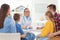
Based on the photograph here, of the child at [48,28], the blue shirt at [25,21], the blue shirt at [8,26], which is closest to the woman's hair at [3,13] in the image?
the blue shirt at [8,26]

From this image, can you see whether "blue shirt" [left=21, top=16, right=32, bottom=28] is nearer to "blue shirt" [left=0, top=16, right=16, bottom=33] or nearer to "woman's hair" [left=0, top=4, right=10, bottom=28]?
"woman's hair" [left=0, top=4, right=10, bottom=28]

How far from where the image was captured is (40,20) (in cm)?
609

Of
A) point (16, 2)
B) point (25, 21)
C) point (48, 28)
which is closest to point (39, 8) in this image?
point (16, 2)

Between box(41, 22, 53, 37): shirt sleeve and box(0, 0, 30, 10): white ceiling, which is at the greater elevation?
box(0, 0, 30, 10): white ceiling

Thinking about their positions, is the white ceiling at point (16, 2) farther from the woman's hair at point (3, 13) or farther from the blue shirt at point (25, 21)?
the woman's hair at point (3, 13)

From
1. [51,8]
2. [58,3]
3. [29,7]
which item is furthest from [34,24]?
[51,8]

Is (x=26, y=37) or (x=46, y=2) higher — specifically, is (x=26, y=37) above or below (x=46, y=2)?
below

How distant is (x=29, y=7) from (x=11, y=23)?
128 inches

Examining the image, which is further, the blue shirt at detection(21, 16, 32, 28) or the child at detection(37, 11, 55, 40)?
the blue shirt at detection(21, 16, 32, 28)

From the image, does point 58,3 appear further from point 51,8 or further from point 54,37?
point 54,37

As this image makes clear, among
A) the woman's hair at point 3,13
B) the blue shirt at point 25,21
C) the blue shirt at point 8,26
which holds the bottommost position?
the blue shirt at point 25,21

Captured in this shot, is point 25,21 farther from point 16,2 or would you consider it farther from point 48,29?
point 48,29

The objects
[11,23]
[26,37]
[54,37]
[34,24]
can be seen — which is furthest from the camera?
[34,24]

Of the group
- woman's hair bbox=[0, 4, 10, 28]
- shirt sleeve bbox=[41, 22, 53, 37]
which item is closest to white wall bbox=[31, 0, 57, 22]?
shirt sleeve bbox=[41, 22, 53, 37]
